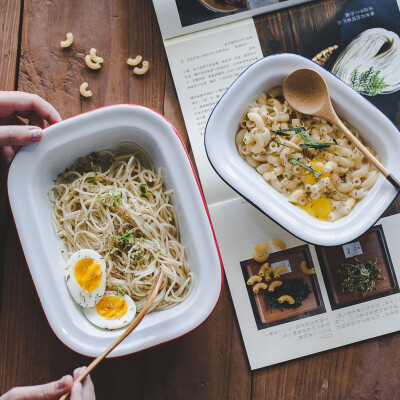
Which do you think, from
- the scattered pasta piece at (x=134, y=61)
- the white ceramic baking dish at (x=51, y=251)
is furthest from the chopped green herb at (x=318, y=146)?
the scattered pasta piece at (x=134, y=61)

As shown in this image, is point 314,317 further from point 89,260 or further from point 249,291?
point 89,260

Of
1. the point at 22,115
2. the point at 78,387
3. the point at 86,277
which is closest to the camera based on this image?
the point at 78,387

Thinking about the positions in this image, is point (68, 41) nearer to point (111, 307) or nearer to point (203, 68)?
point (203, 68)

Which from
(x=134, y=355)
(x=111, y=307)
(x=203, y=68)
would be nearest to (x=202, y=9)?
(x=203, y=68)

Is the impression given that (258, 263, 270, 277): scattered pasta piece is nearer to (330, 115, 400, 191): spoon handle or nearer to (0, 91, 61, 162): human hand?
(330, 115, 400, 191): spoon handle

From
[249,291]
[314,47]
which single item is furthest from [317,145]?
[249,291]

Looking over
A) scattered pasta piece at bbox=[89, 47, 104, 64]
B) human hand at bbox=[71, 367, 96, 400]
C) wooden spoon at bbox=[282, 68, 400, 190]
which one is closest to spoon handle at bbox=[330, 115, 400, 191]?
wooden spoon at bbox=[282, 68, 400, 190]
